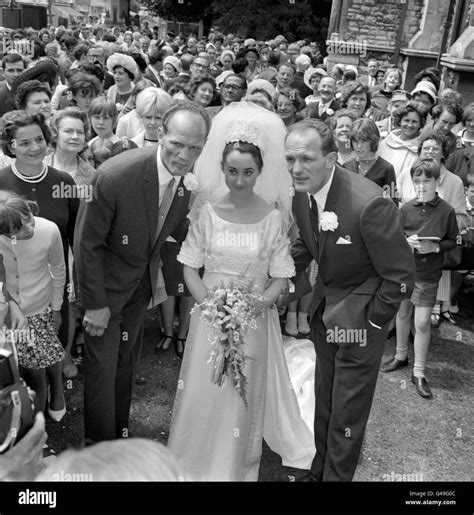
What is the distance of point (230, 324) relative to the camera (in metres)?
3.68

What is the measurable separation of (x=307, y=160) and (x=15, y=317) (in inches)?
80.3

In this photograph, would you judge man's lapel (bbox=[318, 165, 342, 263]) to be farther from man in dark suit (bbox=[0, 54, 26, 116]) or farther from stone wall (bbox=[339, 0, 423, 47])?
stone wall (bbox=[339, 0, 423, 47])

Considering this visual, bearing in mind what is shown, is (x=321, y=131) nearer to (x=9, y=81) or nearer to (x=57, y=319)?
(x=57, y=319)

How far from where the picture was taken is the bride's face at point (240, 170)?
12.3ft

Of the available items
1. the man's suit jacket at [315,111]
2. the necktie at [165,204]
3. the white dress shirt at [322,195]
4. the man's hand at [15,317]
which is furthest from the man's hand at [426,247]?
the man's suit jacket at [315,111]

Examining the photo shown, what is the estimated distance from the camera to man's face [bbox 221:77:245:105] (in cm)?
793

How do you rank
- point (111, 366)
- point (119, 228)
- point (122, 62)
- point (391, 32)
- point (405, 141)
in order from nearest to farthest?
point (119, 228) → point (111, 366) → point (405, 141) → point (122, 62) → point (391, 32)

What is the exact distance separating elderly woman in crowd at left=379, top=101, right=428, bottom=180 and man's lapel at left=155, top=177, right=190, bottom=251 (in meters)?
3.48

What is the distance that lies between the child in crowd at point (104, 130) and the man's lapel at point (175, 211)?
1.91 meters

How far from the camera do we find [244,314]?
371 cm

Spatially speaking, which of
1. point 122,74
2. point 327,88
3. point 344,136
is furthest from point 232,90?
point 344,136

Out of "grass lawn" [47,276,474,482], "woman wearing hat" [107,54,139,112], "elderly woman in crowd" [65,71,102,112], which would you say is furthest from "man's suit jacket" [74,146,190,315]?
"woman wearing hat" [107,54,139,112]

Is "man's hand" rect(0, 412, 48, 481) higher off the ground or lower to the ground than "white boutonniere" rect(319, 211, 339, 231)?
lower

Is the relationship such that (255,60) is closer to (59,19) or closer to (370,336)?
(370,336)
